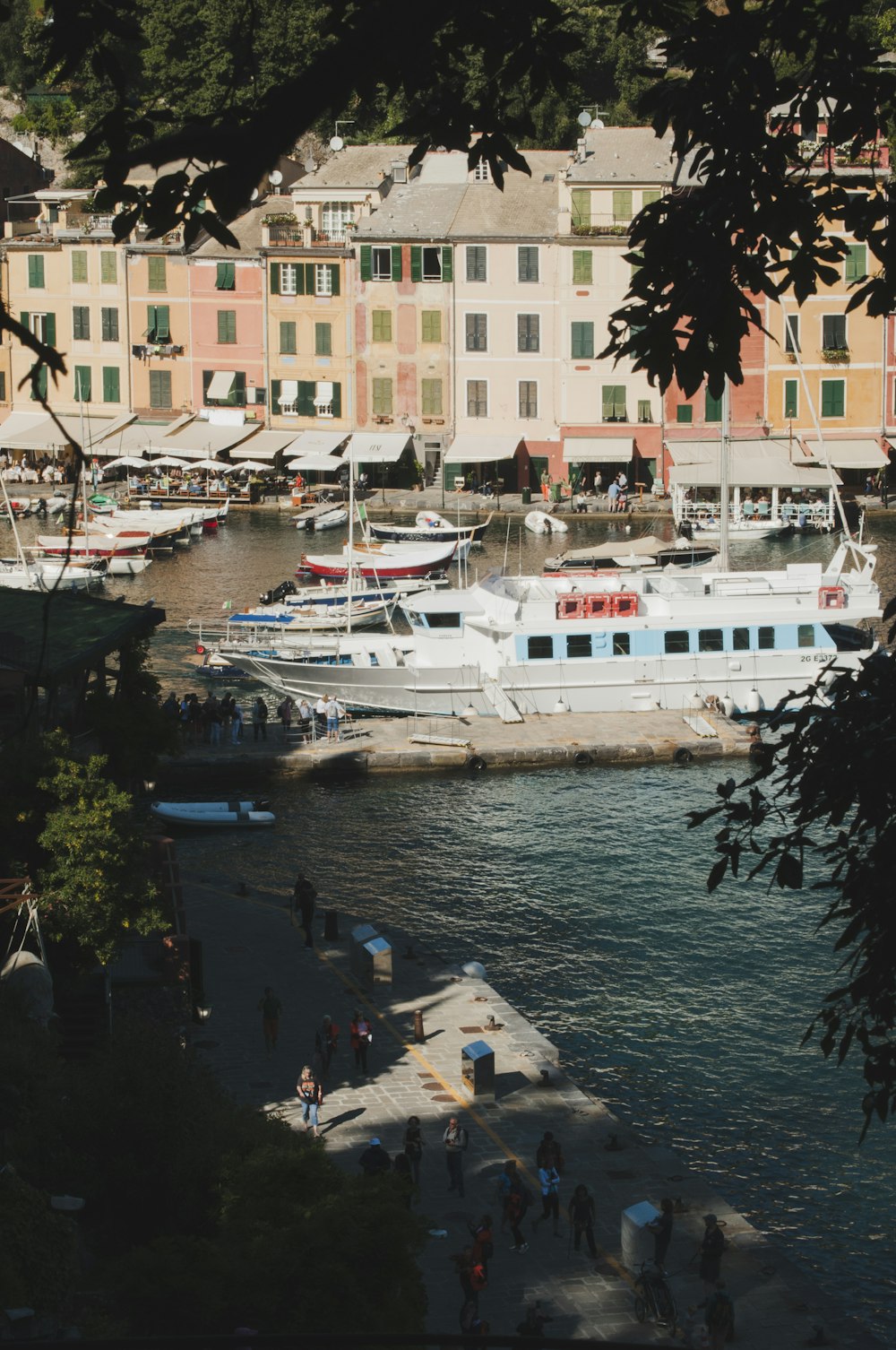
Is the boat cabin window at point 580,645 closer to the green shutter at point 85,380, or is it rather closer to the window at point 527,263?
the window at point 527,263

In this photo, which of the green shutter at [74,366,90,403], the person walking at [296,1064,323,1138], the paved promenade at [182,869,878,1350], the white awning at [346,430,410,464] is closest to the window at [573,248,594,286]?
the white awning at [346,430,410,464]

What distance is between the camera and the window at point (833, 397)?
76.3 m

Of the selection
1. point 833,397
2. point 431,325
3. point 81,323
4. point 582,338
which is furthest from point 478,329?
point 81,323

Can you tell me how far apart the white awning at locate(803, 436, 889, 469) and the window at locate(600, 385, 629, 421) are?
23.9ft

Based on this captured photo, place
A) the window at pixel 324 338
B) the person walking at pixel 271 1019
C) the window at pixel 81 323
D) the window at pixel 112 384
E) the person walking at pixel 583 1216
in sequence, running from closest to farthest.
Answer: the person walking at pixel 583 1216
the person walking at pixel 271 1019
the window at pixel 324 338
the window at pixel 112 384
the window at pixel 81 323

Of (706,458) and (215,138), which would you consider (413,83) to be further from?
(706,458)

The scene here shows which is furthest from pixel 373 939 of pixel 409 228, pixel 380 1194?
pixel 409 228

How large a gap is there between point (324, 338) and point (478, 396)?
7133 mm

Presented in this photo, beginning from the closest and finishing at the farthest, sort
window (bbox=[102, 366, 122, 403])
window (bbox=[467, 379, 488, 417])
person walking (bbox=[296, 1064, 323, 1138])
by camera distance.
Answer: person walking (bbox=[296, 1064, 323, 1138]) < window (bbox=[467, 379, 488, 417]) < window (bbox=[102, 366, 122, 403])

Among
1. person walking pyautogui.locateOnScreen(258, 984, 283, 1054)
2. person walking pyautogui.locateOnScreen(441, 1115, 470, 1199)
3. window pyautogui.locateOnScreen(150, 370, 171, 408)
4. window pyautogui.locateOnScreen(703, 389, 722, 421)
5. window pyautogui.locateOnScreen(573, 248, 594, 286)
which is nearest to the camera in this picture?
person walking pyautogui.locateOnScreen(441, 1115, 470, 1199)

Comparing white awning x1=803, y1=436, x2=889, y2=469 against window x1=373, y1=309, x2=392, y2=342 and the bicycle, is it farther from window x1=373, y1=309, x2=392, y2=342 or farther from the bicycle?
the bicycle

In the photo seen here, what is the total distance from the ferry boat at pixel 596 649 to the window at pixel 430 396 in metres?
30.1

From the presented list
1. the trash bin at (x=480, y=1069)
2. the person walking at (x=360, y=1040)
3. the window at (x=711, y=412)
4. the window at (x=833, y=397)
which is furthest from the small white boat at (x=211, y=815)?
the window at (x=833, y=397)

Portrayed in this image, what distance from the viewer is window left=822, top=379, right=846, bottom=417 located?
76312 millimetres
